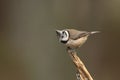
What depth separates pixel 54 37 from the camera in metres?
2.66

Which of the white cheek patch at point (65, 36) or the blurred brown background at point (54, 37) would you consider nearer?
the white cheek patch at point (65, 36)

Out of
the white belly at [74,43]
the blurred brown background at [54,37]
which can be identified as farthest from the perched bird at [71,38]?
the blurred brown background at [54,37]

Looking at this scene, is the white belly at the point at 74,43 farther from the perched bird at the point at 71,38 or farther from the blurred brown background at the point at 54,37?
the blurred brown background at the point at 54,37

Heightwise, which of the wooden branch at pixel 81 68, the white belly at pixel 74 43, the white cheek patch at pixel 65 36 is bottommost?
the wooden branch at pixel 81 68

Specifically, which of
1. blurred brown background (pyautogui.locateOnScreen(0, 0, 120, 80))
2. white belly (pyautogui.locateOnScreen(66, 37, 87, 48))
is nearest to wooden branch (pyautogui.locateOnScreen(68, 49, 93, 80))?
white belly (pyautogui.locateOnScreen(66, 37, 87, 48))

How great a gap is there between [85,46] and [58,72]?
0.76 feet

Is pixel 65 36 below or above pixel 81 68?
above

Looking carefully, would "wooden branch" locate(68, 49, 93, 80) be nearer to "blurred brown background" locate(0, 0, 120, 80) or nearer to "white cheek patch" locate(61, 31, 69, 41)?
"white cheek patch" locate(61, 31, 69, 41)

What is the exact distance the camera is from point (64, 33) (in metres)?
1.66

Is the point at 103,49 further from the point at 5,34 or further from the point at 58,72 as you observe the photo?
the point at 5,34

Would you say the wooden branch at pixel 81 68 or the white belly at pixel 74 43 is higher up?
the white belly at pixel 74 43

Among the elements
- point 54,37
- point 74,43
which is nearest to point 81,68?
point 74,43

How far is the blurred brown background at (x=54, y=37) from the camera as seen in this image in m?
2.62

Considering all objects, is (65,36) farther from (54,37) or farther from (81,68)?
(54,37)
